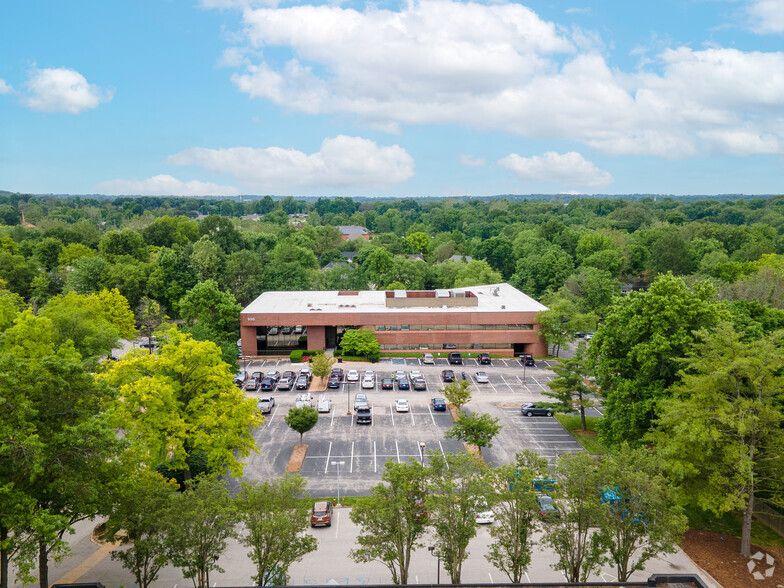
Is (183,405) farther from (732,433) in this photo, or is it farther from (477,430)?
(732,433)

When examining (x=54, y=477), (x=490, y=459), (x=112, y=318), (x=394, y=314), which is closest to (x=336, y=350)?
(x=394, y=314)

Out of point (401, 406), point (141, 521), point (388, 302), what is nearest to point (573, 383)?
point (401, 406)

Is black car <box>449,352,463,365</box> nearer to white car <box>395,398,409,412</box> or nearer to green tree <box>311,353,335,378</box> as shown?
white car <box>395,398,409,412</box>

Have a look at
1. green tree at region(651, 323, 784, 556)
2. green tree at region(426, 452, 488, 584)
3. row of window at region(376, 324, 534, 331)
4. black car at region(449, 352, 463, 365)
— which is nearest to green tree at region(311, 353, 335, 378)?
row of window at region(376, 324, 534, 331)

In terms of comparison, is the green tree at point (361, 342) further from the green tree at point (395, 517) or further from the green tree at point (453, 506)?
the green tree at point (453, 506)

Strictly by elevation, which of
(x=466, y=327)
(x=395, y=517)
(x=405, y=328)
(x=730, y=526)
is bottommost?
(x=730, y=526)

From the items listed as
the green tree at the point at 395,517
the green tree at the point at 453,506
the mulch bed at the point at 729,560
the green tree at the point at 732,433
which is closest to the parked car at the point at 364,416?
the green tree at the point at 395,517

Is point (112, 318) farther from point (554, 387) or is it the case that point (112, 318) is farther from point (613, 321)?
point (613, 321)

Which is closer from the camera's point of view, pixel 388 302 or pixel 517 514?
pixel 517 514
